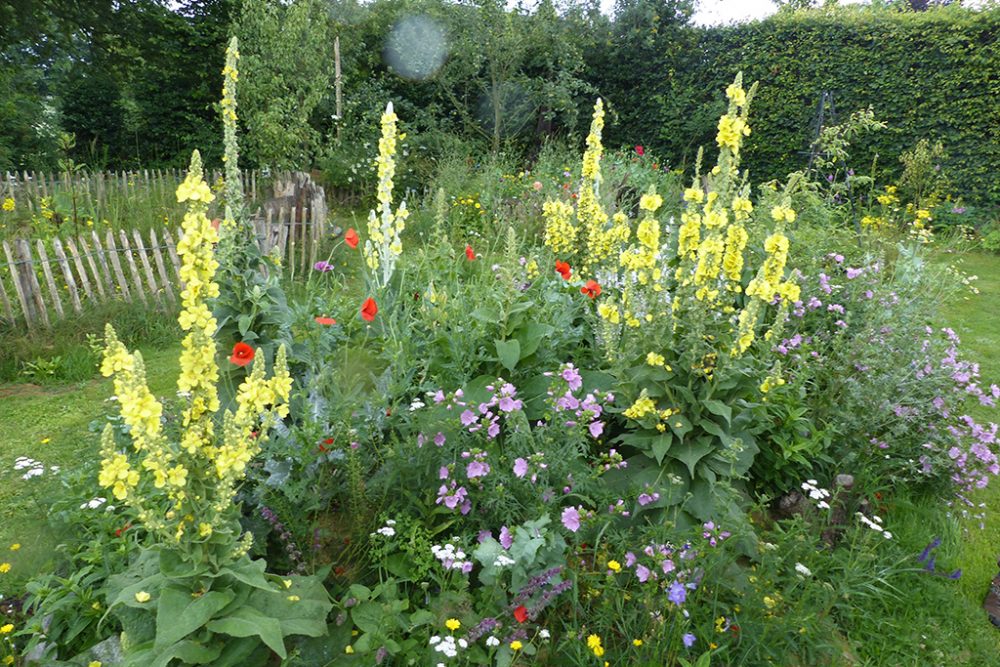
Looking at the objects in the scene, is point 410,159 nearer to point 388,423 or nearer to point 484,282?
point 484,282

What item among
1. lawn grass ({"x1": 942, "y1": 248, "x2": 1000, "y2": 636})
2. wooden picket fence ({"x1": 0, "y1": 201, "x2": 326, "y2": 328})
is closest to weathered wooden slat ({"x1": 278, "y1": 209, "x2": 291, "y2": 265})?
wooden picket fence ({"x1": 0, "y1": 201, "x2": 326, "y2": 328})

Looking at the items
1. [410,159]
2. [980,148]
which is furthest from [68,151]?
[980,148]

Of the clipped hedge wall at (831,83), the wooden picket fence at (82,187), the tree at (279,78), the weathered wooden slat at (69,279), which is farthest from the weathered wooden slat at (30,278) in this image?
the clipped hedge wall at (831,83)

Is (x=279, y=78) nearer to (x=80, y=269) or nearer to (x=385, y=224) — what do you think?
(x=80, y=269)

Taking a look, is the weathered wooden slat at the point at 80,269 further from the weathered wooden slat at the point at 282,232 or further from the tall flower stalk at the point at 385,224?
the tall flower stalk at the point at 385,224

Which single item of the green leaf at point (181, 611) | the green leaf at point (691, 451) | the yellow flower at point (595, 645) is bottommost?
the yellow flower at point (595, 645)

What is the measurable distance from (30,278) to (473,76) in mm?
9334

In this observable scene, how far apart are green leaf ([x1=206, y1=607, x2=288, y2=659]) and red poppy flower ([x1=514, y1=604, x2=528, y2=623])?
75 centimetres

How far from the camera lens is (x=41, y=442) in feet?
12.4

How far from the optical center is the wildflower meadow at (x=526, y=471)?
1.93 meters

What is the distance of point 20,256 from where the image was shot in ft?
16.4

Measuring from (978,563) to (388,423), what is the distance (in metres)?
2.94

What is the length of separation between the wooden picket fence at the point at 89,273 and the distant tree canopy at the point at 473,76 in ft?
15.4

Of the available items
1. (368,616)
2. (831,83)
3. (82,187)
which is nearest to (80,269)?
(82,187)
